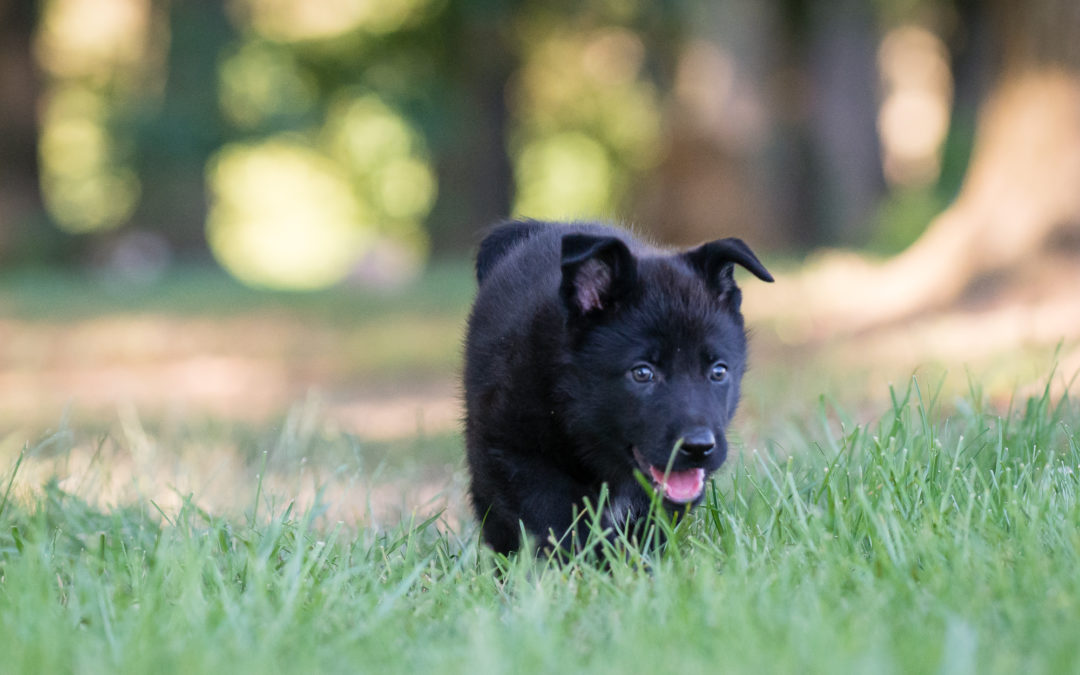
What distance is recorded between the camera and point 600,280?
3586mm

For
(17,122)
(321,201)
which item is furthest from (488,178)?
(321,201)

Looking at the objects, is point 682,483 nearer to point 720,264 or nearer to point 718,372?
point 718,372

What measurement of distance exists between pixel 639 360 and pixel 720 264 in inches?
18.9

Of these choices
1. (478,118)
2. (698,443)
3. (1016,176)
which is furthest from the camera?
(478,118)

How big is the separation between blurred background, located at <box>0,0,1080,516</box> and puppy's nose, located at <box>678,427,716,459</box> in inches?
70.0

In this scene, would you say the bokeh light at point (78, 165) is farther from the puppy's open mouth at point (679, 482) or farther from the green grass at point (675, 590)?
the puppy's open mouth at point (679, 482)

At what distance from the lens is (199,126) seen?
17406 mm

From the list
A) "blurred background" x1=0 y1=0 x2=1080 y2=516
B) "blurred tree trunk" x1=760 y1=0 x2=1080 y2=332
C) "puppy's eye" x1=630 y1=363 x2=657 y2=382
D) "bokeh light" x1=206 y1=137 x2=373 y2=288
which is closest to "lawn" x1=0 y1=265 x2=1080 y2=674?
"puppy's eye" x1=630 y1=363 x2=657 y2=382

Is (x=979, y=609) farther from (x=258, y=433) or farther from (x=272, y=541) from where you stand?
(x=258, y=433)

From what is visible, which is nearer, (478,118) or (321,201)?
(478,118)

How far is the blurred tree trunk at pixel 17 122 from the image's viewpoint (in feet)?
58.6

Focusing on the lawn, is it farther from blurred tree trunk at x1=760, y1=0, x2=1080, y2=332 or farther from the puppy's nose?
blurred tree trunk at x1=760, y1=0, x2=1080, y2=332

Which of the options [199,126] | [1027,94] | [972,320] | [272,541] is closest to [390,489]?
[272,541]

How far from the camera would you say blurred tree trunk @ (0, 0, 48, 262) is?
704 inches
